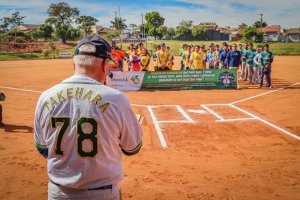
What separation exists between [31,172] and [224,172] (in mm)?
4102

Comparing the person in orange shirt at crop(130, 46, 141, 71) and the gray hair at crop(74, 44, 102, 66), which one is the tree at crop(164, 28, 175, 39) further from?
the gray hair at crop(74, 44, 102, 66)

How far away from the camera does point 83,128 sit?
6.70 feet

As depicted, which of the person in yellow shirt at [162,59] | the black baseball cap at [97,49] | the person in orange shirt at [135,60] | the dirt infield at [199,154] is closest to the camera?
the black baseball cap at [97,49]

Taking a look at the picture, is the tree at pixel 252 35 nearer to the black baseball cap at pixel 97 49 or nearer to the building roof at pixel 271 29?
the building roof at pixel 271 29

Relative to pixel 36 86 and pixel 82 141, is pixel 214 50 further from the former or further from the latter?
pixel 82 141

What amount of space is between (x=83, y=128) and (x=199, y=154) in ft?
16.1

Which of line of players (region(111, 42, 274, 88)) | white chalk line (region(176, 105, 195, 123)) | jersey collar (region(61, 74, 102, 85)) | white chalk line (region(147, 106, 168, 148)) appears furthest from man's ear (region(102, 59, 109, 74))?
line of players (region(111, 42, 274, 88))

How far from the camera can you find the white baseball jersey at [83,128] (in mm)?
2043

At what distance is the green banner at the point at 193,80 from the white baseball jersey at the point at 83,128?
12.9 meters

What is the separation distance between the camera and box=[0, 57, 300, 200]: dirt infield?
4965 millimetres

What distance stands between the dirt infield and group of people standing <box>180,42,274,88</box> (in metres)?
4.11

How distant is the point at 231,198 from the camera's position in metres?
4.66

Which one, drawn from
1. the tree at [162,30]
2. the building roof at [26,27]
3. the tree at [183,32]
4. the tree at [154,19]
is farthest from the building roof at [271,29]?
the building roof at [26,27]

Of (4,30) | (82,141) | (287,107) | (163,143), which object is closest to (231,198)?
(163,143)
